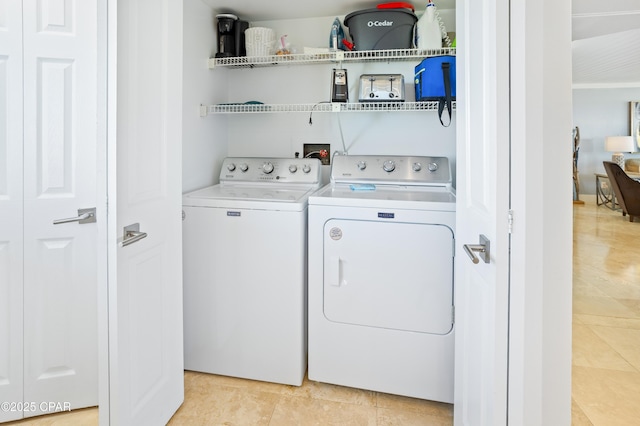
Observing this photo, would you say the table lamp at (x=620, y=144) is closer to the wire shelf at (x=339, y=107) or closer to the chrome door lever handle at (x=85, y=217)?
the wire shelf at (x=339, y=107)

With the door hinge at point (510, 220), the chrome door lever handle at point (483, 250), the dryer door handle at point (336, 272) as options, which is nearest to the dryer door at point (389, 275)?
the dryer door handle at point (336, 272)

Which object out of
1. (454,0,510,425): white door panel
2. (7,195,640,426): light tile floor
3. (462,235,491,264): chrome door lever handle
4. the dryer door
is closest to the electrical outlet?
the dryer door

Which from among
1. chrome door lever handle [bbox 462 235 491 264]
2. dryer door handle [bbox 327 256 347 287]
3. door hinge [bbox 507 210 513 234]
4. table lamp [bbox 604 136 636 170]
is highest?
table lamp [bbox 604 136 636 170]

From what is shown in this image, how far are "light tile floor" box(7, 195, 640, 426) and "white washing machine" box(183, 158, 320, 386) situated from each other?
0.12 m

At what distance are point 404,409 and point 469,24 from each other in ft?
5.52

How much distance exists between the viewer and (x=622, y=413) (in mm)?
1525

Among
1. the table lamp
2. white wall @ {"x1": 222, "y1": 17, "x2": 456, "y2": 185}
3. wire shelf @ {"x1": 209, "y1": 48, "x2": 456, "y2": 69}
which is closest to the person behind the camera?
the table lamp

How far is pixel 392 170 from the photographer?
2.22 meters

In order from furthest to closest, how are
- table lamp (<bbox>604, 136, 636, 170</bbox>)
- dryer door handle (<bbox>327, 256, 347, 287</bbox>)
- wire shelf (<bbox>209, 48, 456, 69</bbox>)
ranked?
wire shelf (<bbox>209, 48, 456, 69</bbox>) < table lamp (<bbox>604, 136, 636, 170</bbox>) < dryer door handle (<bbox>327, 256, 347, 287</bbox>)

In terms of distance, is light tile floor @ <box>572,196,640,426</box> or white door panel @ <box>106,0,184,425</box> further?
light tile floor @ <box>572,196,640,426</box>

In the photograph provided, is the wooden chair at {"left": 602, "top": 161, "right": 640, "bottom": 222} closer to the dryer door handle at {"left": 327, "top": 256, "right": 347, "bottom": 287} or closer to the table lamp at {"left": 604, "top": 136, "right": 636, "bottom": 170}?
the table lamp at {"left": 604, "top": 136, "right": 636, "bottom": 170}

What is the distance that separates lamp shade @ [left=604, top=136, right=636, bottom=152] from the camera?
1.98 m

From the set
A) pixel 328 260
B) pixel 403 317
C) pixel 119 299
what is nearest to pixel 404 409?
pixel 403 317

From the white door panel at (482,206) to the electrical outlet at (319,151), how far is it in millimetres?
1225
